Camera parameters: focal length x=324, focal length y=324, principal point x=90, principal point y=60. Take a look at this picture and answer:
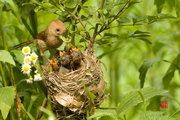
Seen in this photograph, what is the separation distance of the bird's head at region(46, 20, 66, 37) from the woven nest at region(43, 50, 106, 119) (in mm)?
289

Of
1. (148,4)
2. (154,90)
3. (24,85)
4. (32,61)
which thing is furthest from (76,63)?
(148,4)

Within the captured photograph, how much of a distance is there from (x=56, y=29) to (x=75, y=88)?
1.89ft

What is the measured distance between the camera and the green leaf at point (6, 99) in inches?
69.3

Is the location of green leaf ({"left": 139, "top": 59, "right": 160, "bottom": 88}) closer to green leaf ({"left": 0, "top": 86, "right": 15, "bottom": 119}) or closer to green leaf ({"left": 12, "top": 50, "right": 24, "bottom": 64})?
green leaf ({"left": 12, "top": 50, "right": 24, "bottom": 64})

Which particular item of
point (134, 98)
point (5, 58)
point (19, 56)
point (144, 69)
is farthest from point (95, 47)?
point (5, 58)

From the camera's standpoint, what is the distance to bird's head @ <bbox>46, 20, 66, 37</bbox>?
7.70 ft

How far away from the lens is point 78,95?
2092mm

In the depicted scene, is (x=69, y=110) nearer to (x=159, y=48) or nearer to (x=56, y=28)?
(x=56, y=28)

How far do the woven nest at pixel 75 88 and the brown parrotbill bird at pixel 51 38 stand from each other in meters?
0.30

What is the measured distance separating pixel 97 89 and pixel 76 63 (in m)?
0.32

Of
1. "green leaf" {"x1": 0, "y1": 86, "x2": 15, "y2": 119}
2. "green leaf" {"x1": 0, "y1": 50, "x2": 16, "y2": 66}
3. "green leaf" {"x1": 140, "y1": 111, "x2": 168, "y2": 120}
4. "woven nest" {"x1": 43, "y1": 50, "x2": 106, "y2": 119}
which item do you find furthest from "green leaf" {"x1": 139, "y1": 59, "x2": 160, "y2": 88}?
"green leaf" {"x1": 0, "y1": 50, "x2": 16, "y2": 66}

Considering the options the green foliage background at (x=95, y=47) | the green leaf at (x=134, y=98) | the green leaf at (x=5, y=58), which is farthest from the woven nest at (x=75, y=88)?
the green leaf at (x=5, y=58)

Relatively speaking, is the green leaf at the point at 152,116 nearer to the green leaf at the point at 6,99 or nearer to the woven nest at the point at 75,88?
the woven nest at the point at 75,88

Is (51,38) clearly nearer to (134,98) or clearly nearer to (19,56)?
(19,56)
